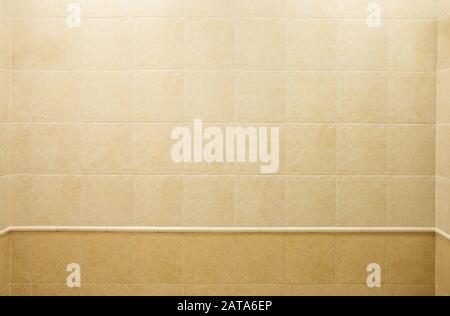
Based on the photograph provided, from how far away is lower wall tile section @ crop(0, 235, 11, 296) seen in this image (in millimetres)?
2680

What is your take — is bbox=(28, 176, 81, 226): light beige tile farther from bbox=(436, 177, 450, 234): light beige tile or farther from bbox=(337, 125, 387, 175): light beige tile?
bbox=(436, 177, 450, 234): light beige tile

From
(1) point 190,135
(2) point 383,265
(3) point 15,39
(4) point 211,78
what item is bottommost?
(2) point 383,265

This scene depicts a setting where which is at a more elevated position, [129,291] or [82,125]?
[82,125]

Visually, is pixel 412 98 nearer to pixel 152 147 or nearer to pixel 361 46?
pixel 361 46

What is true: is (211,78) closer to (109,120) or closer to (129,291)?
(109,120)

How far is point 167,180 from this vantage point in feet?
8.94

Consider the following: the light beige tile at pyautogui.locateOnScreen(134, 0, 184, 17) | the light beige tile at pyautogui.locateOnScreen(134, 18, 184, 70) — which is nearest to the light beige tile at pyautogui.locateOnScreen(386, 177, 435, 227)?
the light beige tile at pyautogui.locateOnScreen(134, 18, 184, 70)

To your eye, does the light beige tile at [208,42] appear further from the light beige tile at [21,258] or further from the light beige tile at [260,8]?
the light beige tile at [21,258]

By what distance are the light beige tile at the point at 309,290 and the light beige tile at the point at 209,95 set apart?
0.88 m

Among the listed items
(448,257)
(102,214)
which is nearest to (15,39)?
(102,214)

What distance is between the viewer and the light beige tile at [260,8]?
270 centimetres

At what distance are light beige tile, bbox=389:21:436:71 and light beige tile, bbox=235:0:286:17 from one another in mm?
543

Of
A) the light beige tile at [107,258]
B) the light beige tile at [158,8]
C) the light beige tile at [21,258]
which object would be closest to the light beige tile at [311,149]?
the light beige tile at [158,8]

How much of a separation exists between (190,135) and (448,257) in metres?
1.35
